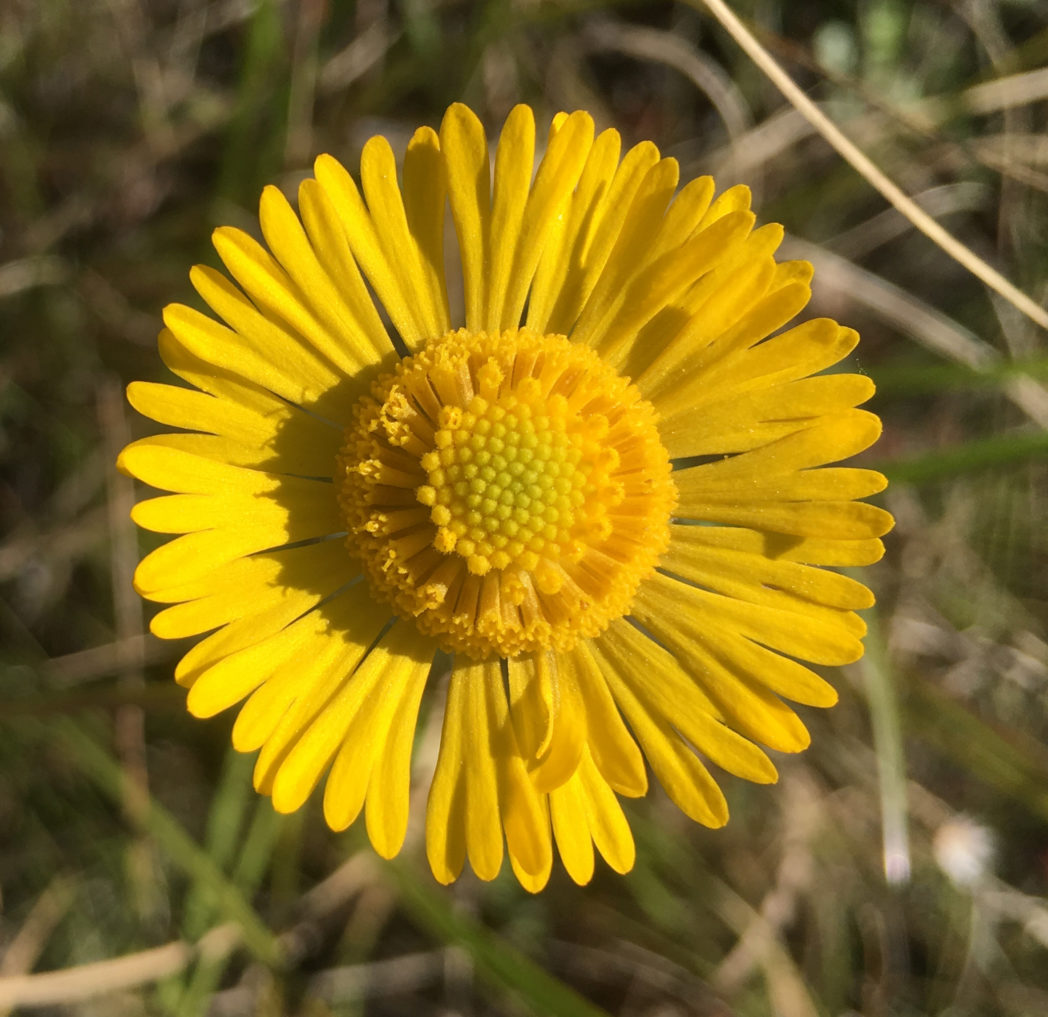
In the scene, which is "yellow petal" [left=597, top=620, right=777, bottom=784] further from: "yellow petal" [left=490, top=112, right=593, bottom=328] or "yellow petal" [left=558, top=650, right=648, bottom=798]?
"yellow petal" [left=490, top=112, right=593, bottom=328]

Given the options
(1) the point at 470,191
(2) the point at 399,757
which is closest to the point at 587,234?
(1) the point at 470,191

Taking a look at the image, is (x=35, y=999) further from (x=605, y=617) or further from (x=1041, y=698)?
(x=1041, y=698)

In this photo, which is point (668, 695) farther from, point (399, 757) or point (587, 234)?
point (587, 234)

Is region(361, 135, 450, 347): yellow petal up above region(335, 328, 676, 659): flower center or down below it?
above

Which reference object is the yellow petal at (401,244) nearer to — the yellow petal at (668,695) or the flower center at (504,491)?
the flower center at (504,491)

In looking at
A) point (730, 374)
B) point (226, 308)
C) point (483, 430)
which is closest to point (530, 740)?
point (483, 430)

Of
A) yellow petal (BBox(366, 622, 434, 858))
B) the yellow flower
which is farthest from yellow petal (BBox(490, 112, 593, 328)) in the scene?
yellow petal (BBox(366, 622, 434, 858))
